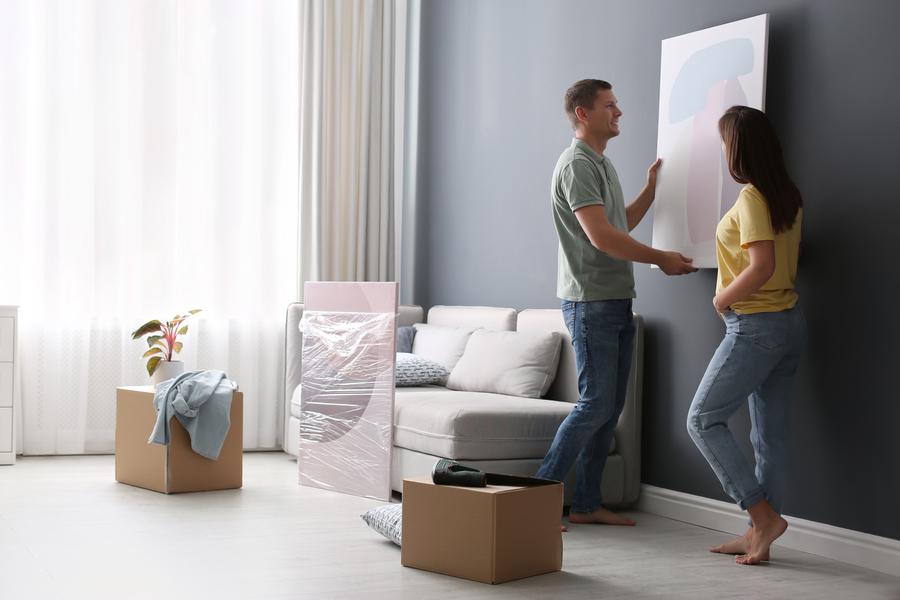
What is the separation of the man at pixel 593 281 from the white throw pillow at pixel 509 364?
50 cm

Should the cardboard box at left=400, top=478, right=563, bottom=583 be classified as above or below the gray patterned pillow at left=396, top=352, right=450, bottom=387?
below

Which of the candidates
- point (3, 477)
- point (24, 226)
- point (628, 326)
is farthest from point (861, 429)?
point (24, 226)

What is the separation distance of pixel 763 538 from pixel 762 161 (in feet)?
3.58

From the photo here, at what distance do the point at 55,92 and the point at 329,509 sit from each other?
2.63 metres

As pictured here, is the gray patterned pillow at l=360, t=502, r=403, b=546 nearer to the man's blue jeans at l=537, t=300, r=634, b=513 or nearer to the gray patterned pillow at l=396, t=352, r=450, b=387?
the man's blue jeans at l=537, t=300, r=634, b=513

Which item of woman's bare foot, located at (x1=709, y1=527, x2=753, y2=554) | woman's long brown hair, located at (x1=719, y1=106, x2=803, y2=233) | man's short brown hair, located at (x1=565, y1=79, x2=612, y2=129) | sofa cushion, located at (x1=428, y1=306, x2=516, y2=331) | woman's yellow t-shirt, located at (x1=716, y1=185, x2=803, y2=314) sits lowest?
woman's bare foot, located at (x1=709, y1=527, x2=753, y2=554)

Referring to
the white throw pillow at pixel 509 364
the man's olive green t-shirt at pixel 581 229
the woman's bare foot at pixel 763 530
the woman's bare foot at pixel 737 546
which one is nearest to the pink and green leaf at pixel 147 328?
the white throw pillow at pixel 509 364

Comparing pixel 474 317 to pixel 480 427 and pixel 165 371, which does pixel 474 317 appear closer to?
pixel 480 427

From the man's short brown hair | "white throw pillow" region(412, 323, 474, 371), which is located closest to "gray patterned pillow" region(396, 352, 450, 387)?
"white throw pillow" region(412, 323, 474, 371)

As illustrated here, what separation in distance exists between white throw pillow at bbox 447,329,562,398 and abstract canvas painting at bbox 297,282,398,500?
52cm

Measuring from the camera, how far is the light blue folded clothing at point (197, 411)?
386 cm

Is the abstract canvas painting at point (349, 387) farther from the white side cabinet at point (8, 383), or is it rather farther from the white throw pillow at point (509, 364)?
the white side cabinet at point (8, 383)

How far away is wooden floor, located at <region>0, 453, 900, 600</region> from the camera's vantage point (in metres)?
2.58

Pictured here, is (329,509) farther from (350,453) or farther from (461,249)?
(461,249)
